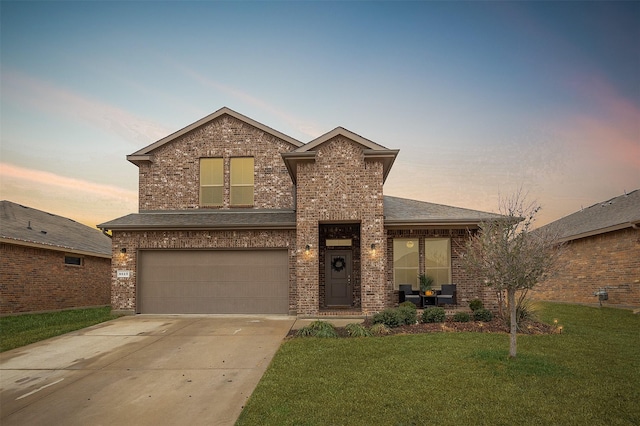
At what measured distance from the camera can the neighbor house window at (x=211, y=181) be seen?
16.1m

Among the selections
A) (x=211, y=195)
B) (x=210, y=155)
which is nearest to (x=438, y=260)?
(x=211, y=195)

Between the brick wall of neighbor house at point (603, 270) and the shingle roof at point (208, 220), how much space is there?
9.62 metres

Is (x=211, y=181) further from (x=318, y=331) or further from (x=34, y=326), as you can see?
(x=318, y=331)

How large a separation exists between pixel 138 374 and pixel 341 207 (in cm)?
776

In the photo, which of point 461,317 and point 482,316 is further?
point 482,316

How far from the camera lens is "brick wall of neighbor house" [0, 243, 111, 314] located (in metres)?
15.0

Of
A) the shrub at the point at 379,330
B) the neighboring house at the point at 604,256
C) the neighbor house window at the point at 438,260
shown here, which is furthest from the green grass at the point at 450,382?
the neighboring house at the point at 604,256

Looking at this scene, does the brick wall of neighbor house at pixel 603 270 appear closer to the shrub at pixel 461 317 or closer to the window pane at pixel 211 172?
the shrub at pixel 461 317

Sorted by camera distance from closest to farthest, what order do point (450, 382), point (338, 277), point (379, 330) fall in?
point (450, 382) → point (379, 330) → point (338, 277)

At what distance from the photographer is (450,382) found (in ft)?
20.7

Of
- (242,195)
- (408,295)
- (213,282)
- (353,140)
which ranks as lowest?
(408,295)

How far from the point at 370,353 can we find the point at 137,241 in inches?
402

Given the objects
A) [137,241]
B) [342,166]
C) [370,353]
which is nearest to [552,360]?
[370,353]

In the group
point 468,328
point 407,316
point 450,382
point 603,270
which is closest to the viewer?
point 450,382
